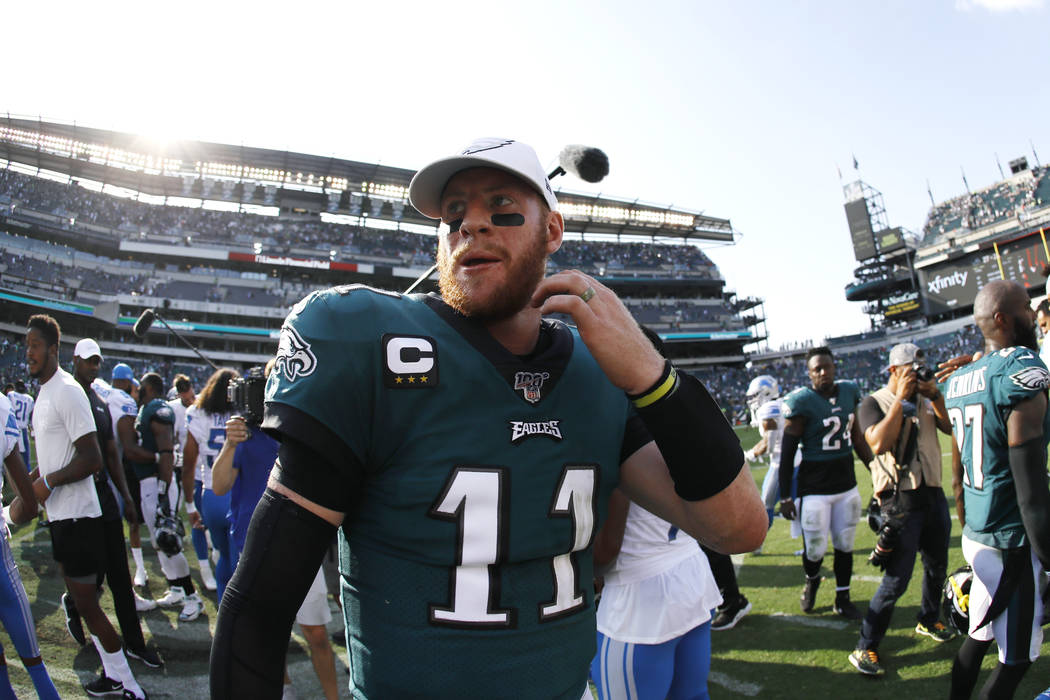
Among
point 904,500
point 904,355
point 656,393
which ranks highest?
point 904,355

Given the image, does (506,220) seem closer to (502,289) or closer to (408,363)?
(502,289)

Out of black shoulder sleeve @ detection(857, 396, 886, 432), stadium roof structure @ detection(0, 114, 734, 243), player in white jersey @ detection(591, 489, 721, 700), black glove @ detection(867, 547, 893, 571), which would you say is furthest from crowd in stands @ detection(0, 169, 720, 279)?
player in white jersey @ detection(591, 489, 721, 700)

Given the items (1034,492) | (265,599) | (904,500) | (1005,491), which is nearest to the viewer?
(265,599)

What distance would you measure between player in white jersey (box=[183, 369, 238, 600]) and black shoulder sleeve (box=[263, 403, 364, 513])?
3898mm

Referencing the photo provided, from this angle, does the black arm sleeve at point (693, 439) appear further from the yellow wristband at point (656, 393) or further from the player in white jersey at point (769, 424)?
the player in white jersey at point (769, 424)

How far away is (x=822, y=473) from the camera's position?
548 cm

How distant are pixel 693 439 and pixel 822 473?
190 inches

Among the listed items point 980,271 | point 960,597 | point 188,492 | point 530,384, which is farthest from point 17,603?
point 980,271

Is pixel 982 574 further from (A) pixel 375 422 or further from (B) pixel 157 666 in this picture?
(B) pixel 157 666

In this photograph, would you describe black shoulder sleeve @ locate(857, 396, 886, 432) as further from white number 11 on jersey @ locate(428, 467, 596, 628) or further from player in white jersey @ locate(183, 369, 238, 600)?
player in white jersey @ locate(183, 369, 238, 600)

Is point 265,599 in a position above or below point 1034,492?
above

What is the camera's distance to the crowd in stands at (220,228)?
1657 inches

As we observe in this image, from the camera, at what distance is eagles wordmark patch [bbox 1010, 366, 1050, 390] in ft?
9.57

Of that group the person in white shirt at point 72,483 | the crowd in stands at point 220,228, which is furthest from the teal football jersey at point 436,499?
the crowd in stands at point 220,228
